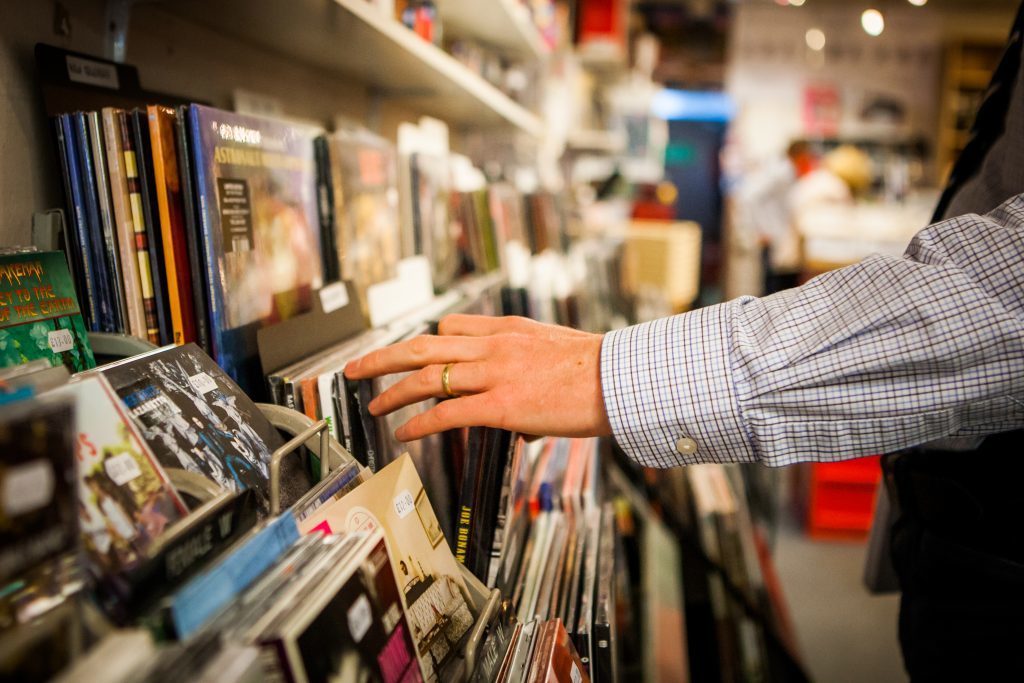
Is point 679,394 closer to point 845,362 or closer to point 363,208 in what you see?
point 845,362

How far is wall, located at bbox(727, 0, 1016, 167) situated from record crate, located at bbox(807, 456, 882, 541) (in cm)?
658

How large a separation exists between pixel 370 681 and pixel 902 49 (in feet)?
33.2

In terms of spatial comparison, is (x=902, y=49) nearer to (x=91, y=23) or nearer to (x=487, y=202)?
(x=487, y=202)

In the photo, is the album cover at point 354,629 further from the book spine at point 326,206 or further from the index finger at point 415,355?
the book spine at point 326,206

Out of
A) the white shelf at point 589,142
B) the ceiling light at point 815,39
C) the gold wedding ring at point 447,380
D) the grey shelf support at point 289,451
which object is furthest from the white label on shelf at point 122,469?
the ceiling light at point 815,39

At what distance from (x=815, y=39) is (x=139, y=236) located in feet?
30.0

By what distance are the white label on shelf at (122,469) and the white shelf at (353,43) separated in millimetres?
748

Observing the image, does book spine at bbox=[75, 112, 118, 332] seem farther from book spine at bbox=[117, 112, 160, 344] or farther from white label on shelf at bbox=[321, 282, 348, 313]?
white label on shelf at bbox=[321, 282, 348, 313]

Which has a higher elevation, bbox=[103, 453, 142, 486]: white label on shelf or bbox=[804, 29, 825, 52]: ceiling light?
bbox=[804, 29, 825, 52]: ceiling light

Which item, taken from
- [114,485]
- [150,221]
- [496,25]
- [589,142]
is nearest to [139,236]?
[150,221]

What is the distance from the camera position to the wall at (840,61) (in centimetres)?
836

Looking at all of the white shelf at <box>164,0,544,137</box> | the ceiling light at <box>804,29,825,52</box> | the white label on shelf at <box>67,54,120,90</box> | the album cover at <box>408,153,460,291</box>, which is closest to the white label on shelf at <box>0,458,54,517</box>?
the white label on shelf at <box>67,54,120,90</box>

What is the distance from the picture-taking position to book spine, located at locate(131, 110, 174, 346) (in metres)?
0.74

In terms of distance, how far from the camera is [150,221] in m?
0.76
